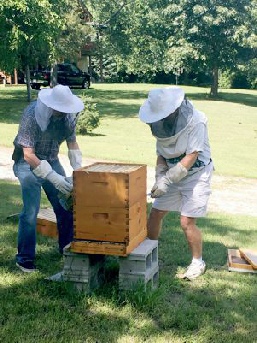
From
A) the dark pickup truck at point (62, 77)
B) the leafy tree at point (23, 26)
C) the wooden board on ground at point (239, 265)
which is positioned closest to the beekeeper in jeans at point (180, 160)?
the wooden board on ground at point (239, 265)

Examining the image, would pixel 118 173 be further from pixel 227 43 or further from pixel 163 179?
pixel 227 43

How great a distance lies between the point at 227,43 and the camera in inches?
1389

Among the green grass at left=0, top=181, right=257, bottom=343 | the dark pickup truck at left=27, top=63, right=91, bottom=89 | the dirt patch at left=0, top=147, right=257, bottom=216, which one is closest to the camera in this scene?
the green grass at left=0, top=181, right=257, bottom=343

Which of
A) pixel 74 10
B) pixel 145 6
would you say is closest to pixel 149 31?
pixel 145 6

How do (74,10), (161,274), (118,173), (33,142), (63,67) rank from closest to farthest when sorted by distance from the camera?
(118,173)
(33,142)
(161,274)
(74,10)
(63,67)

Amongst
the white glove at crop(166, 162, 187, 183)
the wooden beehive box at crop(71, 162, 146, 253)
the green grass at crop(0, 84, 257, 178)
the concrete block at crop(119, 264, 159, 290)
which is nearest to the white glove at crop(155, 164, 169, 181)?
the white glove at crop(166, 162, 187, 183)

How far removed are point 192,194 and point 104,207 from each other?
116 cm

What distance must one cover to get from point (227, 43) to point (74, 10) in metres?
10.4

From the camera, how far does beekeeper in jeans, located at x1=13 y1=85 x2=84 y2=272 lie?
194 inches

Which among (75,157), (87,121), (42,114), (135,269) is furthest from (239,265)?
(87,121)

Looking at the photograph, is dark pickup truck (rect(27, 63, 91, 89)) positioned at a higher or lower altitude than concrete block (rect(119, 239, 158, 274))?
lower

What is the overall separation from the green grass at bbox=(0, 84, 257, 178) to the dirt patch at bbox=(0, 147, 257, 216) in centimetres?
78

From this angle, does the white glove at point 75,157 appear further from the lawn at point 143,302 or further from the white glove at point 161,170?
the lawn at point 143,302

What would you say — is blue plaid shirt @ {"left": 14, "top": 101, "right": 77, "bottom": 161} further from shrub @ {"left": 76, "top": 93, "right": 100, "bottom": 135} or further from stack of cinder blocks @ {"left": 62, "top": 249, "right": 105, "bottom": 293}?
shrub @ {"left": 76, "top": 93, "right": 100, "bottom": 135}
